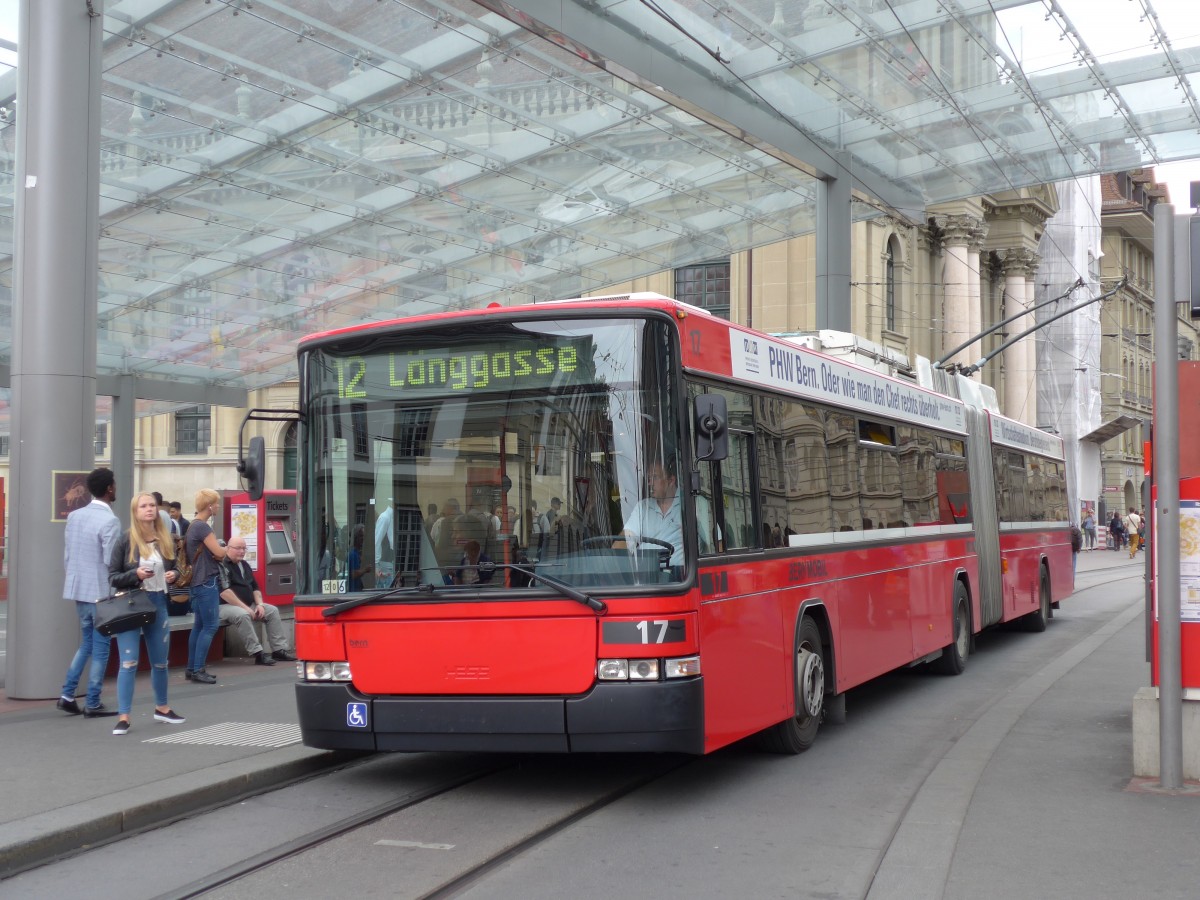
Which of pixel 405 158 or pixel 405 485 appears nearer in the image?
pixel 405 485

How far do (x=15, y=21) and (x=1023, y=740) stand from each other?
10699mm

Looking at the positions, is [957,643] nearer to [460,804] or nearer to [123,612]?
[460,804]

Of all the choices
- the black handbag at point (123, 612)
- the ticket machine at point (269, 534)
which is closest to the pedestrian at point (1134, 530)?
the ticket machine at point (269, 534)

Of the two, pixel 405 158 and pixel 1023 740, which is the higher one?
pixel 405 158

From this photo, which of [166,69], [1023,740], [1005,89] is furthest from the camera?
[1005,89]

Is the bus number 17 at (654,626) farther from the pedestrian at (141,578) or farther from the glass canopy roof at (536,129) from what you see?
the glass canopy roof at (536,129)

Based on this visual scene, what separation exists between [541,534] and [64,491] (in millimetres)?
5258

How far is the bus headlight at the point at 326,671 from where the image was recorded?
25.6 feet

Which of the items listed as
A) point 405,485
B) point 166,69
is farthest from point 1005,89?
point 405,485

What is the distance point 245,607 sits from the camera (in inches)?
542

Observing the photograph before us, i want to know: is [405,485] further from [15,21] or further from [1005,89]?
[1005,89]

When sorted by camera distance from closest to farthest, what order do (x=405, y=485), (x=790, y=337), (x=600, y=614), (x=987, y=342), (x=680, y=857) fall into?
(x=680, y=857) < (x=600, y=614) < (x=405, y=485) < (x=790, y=337) < (x=987, y=342)

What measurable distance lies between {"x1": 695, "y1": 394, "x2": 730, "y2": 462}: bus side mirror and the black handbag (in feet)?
13.0

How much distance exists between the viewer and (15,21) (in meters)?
13.1
